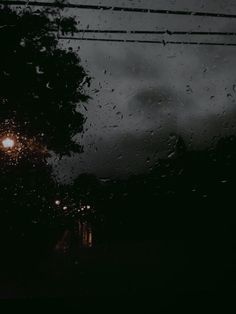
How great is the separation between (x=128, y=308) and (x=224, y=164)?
25303mm

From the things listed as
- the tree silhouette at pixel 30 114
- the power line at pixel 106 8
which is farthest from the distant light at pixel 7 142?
the power line at pixel 106 8

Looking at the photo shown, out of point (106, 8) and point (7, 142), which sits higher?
point (7, 142)

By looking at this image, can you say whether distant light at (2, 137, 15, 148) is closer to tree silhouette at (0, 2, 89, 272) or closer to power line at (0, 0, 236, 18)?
tree silhouette at (0, 2, 89, 272)

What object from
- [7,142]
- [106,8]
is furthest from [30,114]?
[106,8]

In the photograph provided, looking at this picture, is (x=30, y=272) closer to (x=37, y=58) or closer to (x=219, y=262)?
(x=219, y=262)

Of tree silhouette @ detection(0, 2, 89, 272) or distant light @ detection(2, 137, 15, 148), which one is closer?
distant light @ detection(2, 137, 15, 148)

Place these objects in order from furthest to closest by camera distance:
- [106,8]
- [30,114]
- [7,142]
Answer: [30,114], [7,142], [106,8]

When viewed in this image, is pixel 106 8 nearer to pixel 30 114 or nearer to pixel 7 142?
pixel 7 142

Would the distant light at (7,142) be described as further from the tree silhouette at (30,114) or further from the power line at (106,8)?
the power line at (106,8)

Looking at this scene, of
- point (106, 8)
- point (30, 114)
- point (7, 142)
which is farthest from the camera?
point (30, 114)

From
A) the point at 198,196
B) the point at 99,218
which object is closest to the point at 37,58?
the point at 198,196

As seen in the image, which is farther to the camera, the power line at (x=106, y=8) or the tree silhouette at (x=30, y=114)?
the tree silhouette at (x=30, y=114)

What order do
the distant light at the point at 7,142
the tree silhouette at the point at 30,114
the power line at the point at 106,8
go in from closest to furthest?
1. the power line at the point at 106,8
2. the distant light at the point at 7,142
3. the tree silhouette at the point at 30,114

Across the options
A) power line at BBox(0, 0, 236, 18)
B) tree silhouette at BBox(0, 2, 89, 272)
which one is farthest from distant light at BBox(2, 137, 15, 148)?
power line at BBox(0, 0, 236, 18)
